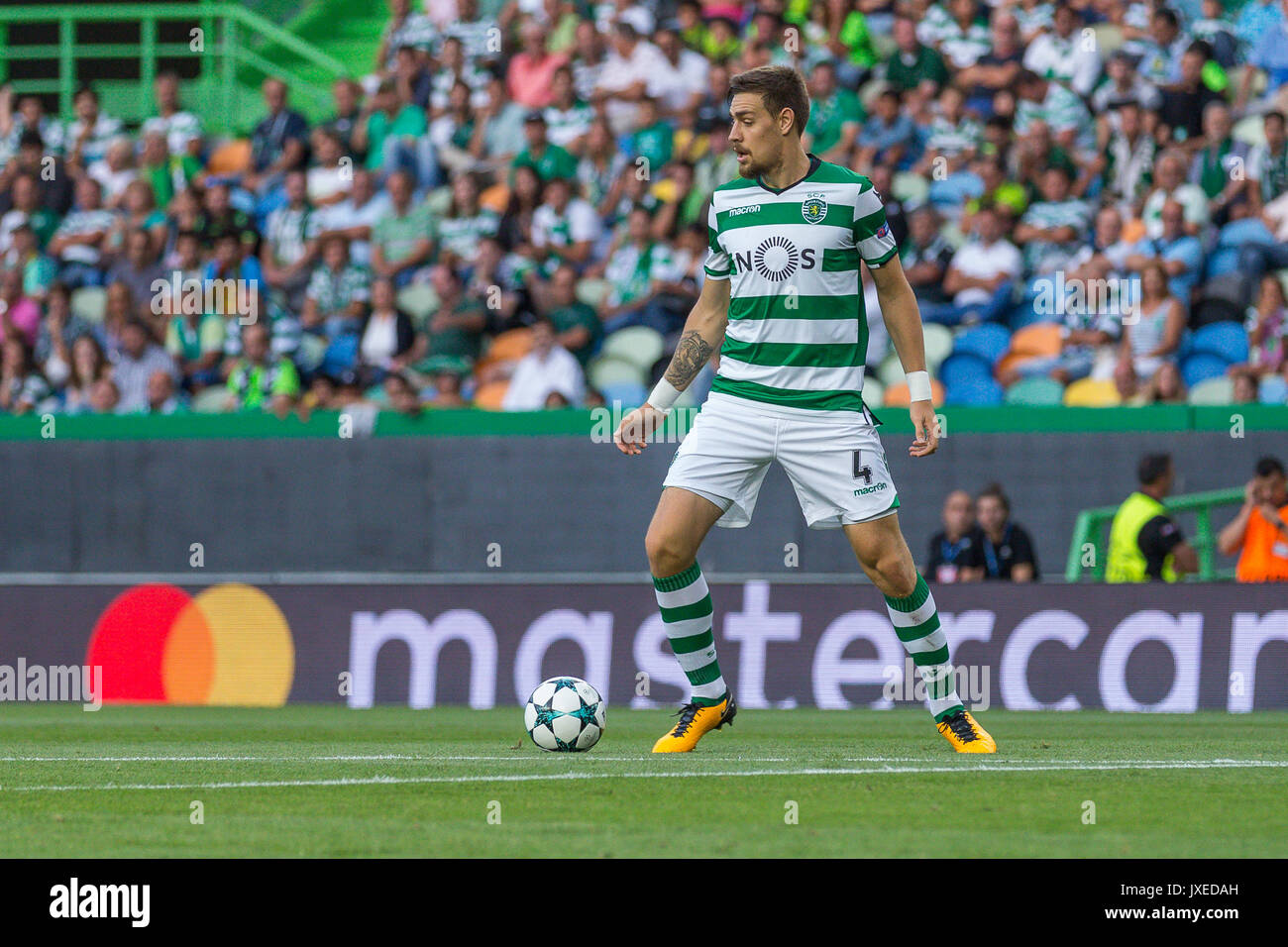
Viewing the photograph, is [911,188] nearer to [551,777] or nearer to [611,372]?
[611,372]

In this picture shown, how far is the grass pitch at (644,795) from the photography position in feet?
16.9

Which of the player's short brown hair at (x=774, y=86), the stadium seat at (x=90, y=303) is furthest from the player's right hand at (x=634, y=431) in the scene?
the stadium seat at (x=90, y=303)

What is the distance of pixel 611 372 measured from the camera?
611 inches

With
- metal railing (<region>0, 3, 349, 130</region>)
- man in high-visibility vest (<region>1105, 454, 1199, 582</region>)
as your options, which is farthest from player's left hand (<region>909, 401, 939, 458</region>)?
A: metal railing (<region>0, 3, 349, 130</region>)

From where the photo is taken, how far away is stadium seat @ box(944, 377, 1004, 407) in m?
14.8

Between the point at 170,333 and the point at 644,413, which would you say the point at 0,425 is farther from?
the point at 644,413

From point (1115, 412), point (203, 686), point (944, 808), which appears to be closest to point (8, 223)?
point (203, 686)

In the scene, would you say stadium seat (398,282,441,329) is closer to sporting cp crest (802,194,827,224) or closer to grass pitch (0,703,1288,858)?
grass pitch (0,703,1288,858)

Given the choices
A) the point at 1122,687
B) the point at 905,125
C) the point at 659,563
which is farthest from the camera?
the point at 905,125

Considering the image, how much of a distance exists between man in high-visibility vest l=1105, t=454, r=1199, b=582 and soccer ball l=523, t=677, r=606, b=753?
18.8 ft

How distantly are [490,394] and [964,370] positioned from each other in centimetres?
362

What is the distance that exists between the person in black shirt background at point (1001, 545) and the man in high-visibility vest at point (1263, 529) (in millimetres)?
1244
